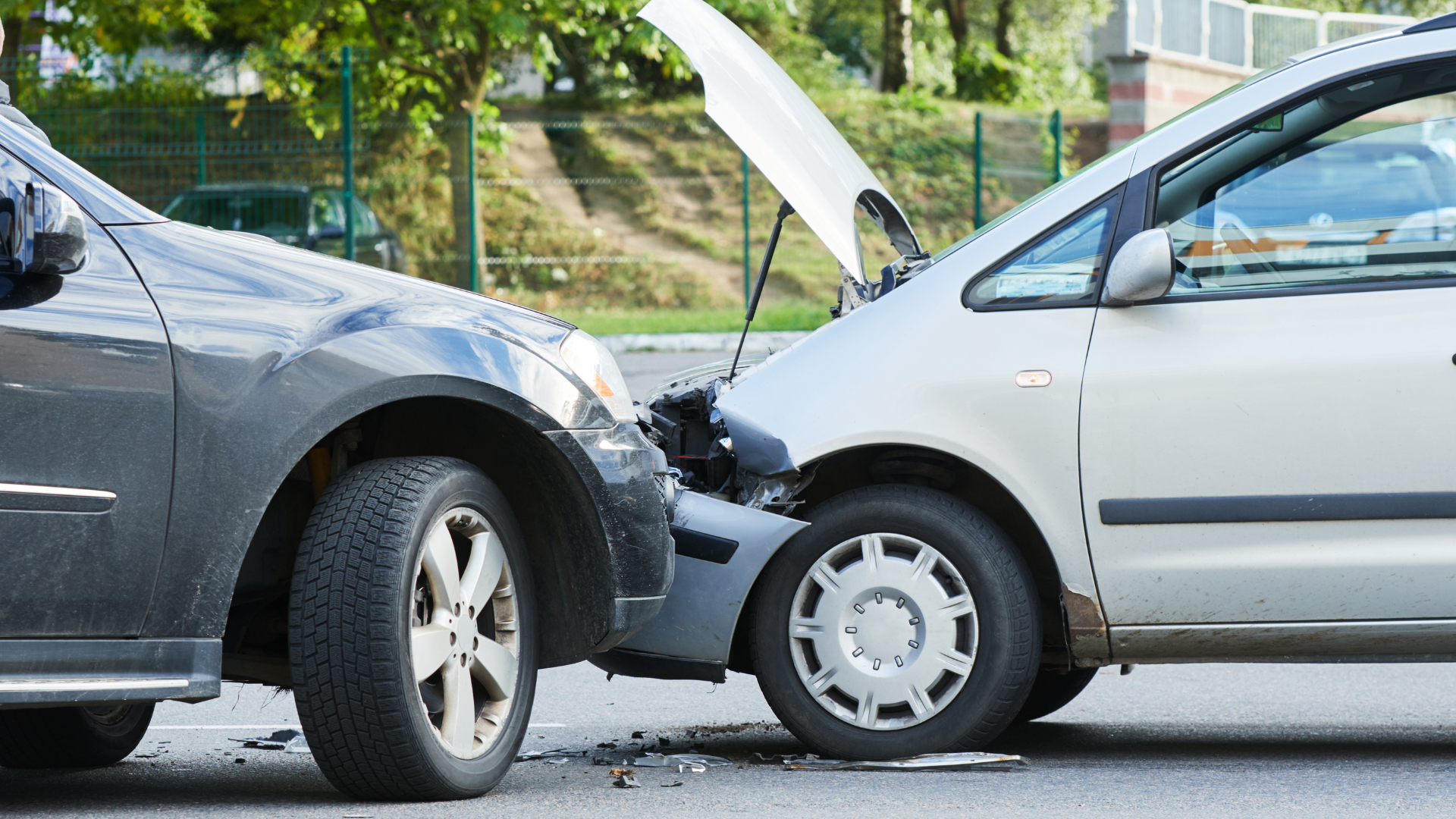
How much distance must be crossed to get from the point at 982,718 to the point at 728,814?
83 cm

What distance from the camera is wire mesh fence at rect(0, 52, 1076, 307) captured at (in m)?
16.5

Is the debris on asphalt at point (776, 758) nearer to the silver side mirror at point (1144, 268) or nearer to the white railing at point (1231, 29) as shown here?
the silver side mirror at point (1144, 268)

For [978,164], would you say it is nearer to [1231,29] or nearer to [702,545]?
[1231,29]

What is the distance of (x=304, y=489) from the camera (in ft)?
12.7

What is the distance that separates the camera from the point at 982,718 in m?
4.19

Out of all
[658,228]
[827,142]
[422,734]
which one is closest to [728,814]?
[422,734]

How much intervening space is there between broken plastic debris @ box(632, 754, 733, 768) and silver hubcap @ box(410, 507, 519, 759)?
0.58 metres

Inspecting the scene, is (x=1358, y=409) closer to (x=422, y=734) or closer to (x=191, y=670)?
(x=422, y=734)

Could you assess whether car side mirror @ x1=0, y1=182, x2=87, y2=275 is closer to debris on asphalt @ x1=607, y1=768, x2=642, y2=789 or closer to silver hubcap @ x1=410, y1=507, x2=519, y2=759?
silver hubcap @ x1=410, y1=507, x2=519, y2=759

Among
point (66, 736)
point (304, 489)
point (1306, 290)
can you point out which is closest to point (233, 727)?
point (66, 736)

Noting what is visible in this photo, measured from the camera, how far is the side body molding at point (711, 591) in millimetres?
4242

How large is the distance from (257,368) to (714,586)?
1363 millimetres

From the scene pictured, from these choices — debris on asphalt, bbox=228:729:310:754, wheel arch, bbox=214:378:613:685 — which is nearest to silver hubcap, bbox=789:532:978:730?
wheel arch, bbox=214:378:613:685

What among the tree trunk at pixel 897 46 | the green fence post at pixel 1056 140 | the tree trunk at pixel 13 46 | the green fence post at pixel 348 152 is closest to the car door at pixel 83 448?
the tree trunk at pixel 13 46
